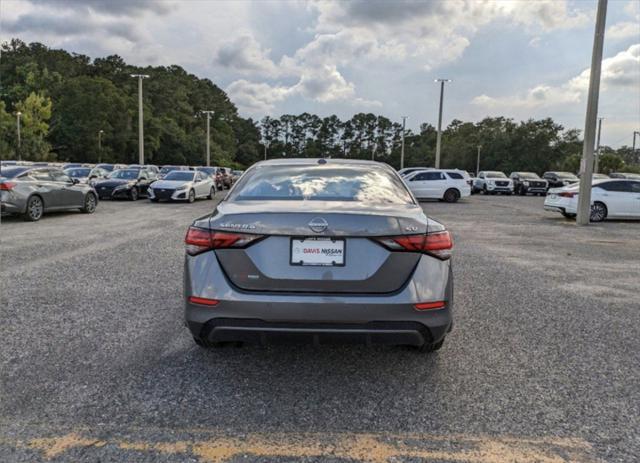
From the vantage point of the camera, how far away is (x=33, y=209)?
1336 cm

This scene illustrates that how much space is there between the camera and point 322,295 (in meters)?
3.16

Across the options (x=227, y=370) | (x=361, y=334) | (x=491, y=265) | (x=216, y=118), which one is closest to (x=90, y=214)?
(x=491, y=265)

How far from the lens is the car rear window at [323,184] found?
376cm

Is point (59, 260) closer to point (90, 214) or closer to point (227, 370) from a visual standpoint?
point (227, 370)

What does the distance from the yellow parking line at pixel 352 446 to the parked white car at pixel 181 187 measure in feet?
63.9

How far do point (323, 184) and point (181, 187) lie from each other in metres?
18.8

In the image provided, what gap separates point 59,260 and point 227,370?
17.6 ft

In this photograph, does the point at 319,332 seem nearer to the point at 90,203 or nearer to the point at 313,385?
the point at 313,385

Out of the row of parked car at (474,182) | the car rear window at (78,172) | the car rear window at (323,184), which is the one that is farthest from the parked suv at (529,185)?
the car rear window at (323,184)

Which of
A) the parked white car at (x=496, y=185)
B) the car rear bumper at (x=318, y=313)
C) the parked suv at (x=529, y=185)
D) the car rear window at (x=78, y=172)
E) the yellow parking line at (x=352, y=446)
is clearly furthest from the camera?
the parked white car at (x=496, y=185)

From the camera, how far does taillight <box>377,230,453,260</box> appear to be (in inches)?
127

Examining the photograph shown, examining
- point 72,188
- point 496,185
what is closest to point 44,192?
point 72,188

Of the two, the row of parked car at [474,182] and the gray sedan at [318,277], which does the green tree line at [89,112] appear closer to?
the row of parked car at [474,182]

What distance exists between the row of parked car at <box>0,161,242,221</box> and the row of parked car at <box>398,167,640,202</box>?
35.0 ft
